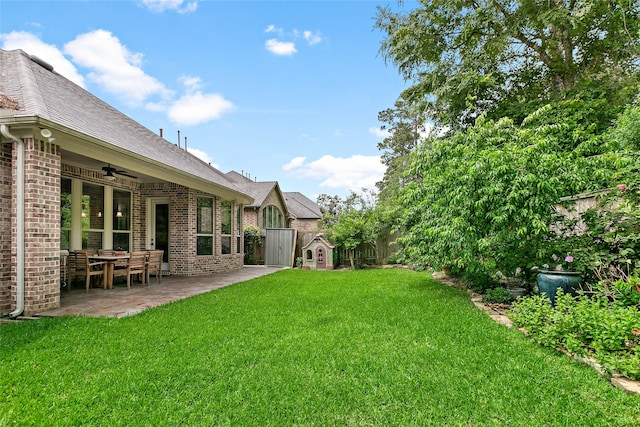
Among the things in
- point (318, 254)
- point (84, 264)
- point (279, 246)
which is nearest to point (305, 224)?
point (279, 246)

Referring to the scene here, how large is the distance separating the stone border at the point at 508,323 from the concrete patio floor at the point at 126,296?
18.4ft

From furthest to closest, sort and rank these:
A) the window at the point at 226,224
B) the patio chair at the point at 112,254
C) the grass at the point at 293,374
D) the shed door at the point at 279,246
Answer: the shed door at the point at 279,246 → the window at the point at 226,224 → the patio chair at the point at 112,254 → the grass at the point at 293,374

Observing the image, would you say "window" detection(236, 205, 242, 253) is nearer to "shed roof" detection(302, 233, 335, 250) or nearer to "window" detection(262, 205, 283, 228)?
"shed roof" detection(302, 233, 335, 250)

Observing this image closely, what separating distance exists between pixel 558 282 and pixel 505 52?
8.76 m

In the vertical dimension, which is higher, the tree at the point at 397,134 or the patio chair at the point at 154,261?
the tree at the point at 397,134

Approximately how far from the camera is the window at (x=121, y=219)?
8.61 m

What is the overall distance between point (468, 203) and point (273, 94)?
34.3ft

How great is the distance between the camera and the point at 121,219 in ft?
28.9

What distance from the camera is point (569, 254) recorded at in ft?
15.9

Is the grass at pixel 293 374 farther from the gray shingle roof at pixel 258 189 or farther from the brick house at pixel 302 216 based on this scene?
the brick house at pixel 302 216

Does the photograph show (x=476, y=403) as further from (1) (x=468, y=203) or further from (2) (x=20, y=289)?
(2) (x=20, y=289)

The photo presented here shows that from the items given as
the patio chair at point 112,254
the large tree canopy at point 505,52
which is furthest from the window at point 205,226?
the large tree canopy at point 505,52

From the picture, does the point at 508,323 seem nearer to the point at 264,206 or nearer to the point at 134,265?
the point at 134,265

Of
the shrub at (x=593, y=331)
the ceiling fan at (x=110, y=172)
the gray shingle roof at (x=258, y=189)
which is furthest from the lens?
the gray shingle roof at (x=258, y=189)
